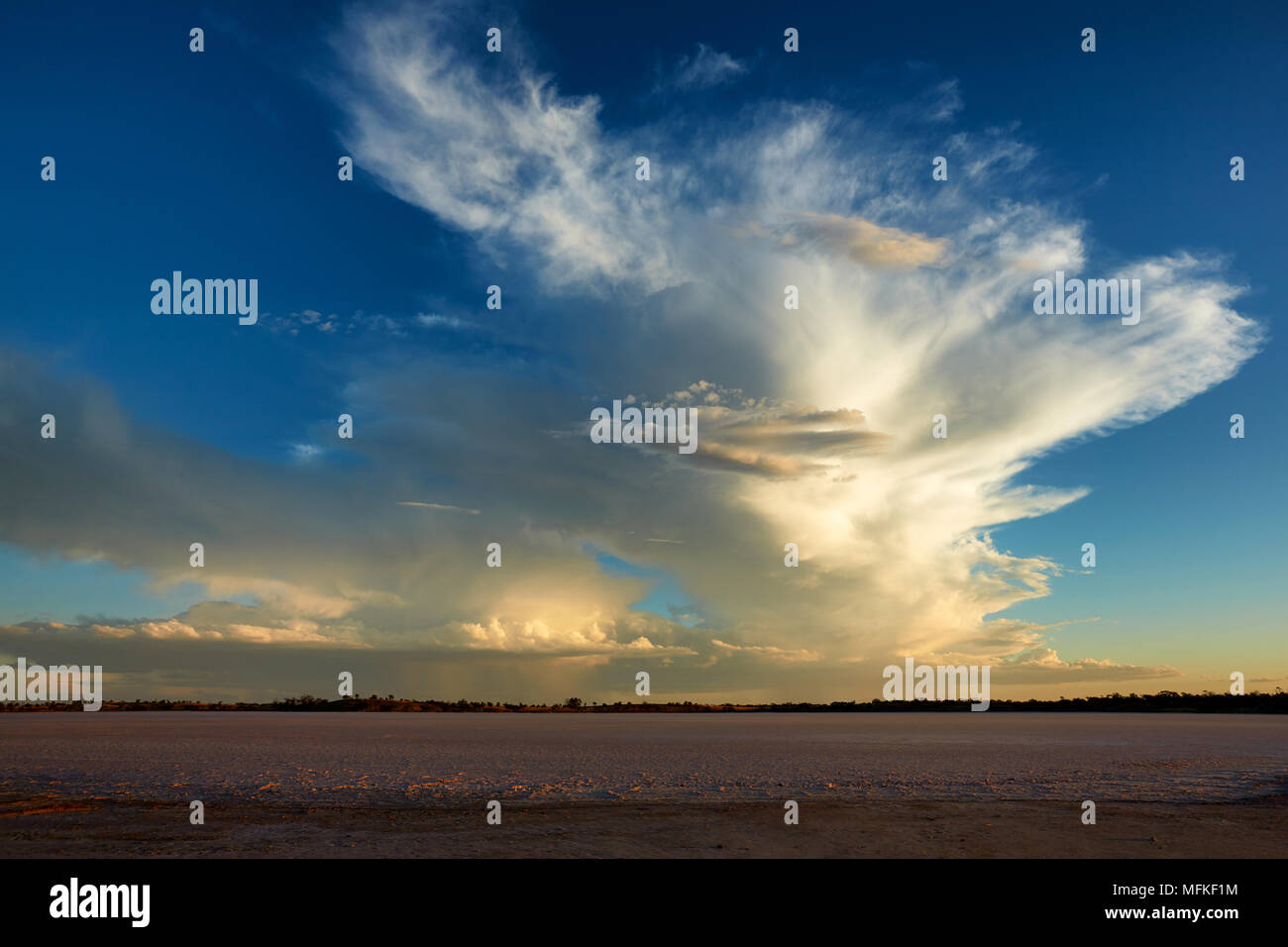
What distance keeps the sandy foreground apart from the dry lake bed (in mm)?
54

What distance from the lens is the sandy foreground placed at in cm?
1046

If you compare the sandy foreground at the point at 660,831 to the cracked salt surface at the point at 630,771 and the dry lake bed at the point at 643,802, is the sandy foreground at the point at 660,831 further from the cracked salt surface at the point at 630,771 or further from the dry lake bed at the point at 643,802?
the cracked salt surface at the point at 630,771

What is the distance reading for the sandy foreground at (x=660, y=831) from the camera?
10.5 m

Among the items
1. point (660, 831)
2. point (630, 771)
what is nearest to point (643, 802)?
point (660, 831)

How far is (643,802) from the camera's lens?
47.6ft

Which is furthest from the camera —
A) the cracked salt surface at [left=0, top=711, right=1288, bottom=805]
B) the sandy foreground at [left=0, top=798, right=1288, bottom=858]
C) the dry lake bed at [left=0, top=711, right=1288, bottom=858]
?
the cracked salt surface at [left=0, top=711, right=1288, bottom=805]

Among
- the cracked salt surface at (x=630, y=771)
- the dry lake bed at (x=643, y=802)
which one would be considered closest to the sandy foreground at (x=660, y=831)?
the dry lake bed at (x=643, y=802)

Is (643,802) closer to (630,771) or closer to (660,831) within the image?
(660,831)

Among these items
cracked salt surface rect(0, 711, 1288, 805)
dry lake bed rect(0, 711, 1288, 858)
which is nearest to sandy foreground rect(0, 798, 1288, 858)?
dry lake bed rect(0, 711, 1288, 858)

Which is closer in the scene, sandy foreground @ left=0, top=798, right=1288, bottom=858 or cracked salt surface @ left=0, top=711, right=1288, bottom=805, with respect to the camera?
sandy foreground @ left=0, top=798, right=1288, bottom=858

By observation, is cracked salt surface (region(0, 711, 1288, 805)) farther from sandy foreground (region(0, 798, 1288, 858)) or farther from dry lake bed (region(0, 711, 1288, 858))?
sandy foreground (region(0, 798, 1288, 858))

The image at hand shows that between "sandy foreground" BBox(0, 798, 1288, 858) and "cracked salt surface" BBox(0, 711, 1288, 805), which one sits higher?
"sandy foreground" BBox(0, 798, 1288, 858)
